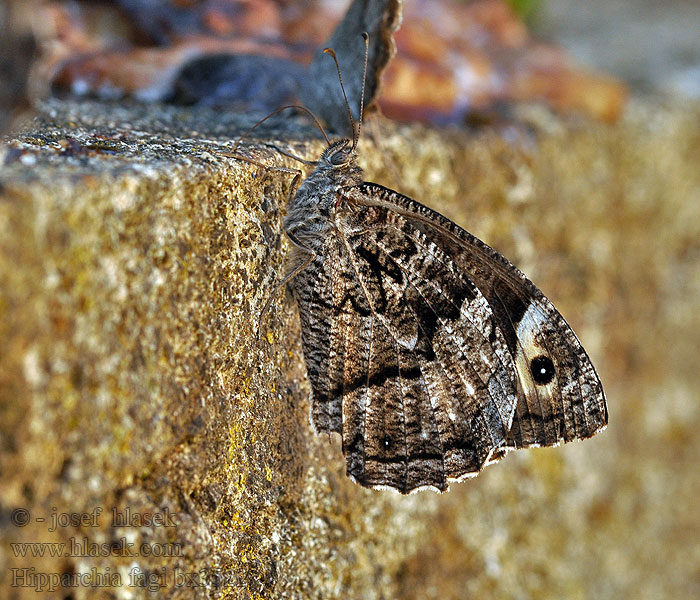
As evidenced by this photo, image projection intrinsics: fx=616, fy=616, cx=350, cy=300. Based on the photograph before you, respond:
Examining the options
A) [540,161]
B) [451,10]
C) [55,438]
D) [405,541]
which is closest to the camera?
[55,438]

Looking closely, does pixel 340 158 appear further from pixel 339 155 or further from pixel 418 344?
pixel 418 344

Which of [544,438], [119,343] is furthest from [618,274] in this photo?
[119,343]

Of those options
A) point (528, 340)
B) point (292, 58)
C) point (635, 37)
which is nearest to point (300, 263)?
point (528, 340)

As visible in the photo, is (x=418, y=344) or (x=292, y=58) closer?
(x=418, y=344)

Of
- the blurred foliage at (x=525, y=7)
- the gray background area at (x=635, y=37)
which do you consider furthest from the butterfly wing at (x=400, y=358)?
the blurred foliage at (x=525, y=7)

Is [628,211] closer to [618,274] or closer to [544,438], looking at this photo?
[618,274]

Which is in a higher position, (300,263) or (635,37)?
(635,37)

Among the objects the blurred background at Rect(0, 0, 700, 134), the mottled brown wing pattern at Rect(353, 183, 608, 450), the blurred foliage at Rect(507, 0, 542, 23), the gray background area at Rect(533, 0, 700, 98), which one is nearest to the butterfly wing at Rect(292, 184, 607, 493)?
the mottled brown wing pattern at Rect(353, 183, 608, 450)
